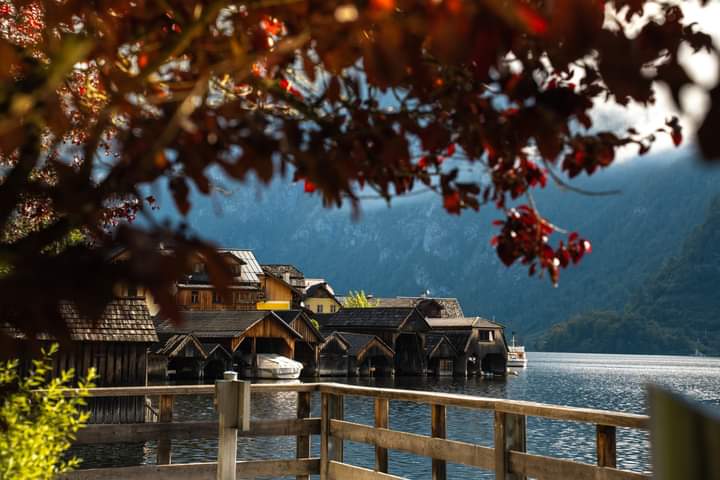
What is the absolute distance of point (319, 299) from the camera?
116 m

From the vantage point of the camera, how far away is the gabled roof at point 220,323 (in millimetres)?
70750

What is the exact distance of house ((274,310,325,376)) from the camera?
7706 cm

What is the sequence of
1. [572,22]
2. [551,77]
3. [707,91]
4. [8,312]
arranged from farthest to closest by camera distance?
[551,77]
[8,312]
[707,91]
[572,22]

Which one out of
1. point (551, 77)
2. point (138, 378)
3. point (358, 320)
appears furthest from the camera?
point (358, 320)

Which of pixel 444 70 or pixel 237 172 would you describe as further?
pixel 444 70

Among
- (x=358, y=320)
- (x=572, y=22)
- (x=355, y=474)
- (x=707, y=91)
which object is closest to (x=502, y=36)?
(x=572, y=22)

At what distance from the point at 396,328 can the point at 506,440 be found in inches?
3125

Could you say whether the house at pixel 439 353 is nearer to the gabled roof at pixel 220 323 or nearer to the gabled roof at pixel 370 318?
the gabled roof at pixel 370 318

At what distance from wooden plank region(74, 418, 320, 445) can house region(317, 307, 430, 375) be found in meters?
76.8

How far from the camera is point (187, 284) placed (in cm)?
7625

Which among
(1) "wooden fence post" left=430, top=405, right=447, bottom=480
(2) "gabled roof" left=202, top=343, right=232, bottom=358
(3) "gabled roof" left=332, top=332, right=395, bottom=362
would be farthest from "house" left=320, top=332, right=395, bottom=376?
(1) "wooden fence post" left=430, top=405, right=447, bottom=480

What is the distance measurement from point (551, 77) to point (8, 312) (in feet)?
8.70

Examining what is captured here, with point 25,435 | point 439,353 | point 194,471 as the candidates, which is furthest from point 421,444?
point 439,353

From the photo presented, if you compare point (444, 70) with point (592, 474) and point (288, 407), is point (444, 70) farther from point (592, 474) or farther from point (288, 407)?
point (288, 407)
